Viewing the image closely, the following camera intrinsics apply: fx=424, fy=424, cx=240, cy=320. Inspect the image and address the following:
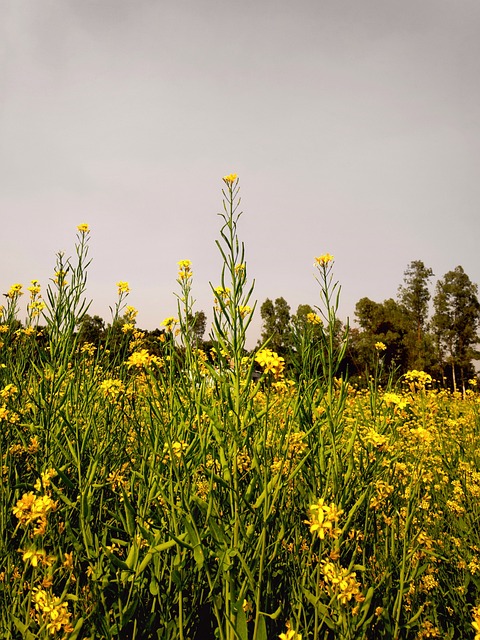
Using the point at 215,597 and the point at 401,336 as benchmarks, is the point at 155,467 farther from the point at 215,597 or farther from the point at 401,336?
the point at 401,336

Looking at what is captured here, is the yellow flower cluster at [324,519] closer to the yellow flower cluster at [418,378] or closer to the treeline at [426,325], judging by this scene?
the yellow flower cluster at [418,378]

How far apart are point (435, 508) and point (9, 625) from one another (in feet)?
10.2

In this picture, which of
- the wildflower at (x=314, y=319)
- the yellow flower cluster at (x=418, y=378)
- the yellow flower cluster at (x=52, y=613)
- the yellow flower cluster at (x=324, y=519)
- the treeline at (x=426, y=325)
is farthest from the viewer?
the treeline at (x=426, y=325)

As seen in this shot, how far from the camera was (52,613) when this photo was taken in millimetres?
1299

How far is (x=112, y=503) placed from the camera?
2404 millimetres

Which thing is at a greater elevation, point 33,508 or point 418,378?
point 418,378

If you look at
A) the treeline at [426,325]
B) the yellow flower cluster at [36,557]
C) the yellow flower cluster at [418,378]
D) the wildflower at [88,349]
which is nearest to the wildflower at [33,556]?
the yellow flower cluster at [36,557]

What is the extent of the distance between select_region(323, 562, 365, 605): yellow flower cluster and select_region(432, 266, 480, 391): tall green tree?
3342 centimetres

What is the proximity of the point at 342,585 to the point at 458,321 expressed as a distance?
35.3m

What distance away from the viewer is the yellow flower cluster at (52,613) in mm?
1301

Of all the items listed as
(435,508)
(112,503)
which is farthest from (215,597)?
(435,508)

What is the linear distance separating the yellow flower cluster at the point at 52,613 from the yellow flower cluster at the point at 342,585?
0.84m

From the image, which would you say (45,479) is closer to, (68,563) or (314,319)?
(68,563)

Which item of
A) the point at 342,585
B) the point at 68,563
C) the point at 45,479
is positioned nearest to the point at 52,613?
the point at 68,563
